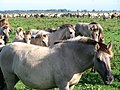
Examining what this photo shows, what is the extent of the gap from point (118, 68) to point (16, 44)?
6.91 meters

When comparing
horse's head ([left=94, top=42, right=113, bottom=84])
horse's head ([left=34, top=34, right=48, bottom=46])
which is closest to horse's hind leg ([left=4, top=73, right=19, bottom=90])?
horse's head ([left=94, top=42, right=113, bottom=84])

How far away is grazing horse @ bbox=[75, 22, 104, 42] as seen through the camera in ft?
49.5

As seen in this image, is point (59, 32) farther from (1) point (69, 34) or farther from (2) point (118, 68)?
(2) point (118, 68)

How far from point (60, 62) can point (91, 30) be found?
28.2ft

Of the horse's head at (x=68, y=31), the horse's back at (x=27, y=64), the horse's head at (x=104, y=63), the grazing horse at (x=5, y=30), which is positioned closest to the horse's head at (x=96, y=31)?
the horse's head at (x=68, y=31)

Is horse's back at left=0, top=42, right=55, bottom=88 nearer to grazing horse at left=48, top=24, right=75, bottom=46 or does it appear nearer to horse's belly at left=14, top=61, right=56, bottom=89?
horse's belly at left=14, top=61, right=56, bottom=89

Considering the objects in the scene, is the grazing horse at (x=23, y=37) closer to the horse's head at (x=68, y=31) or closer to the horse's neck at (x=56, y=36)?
the horse's neck at (x=56, y=36)

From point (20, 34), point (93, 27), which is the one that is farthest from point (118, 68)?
point (20, 34)

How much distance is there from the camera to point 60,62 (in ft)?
23.5

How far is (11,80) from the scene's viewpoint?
8.00 meters

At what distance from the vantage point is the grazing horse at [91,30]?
1510 cm

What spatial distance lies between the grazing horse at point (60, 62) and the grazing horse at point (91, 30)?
718cm

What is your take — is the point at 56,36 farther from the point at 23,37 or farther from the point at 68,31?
the point at 23,37

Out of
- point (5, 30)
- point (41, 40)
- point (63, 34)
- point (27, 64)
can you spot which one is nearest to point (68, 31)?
point (63, 34)
